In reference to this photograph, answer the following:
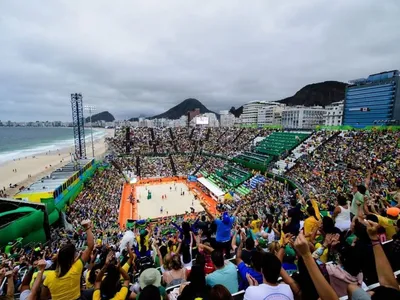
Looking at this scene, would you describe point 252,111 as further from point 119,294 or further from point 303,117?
point 119,294

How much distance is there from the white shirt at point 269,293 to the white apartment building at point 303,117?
308ft

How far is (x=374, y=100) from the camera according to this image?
59.9 meters

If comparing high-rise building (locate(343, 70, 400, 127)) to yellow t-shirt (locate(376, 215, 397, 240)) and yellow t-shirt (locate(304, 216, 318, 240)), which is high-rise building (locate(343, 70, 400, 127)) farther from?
yellow t-shirt (locate(304, 216, 318, 240))

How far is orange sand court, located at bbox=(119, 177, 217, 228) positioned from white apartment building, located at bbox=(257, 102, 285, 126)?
78193 millimetres

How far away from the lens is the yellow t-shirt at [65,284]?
279cm

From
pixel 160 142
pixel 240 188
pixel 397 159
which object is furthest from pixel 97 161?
pixel 397 159

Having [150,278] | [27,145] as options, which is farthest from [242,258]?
[27,145]

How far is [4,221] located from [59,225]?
498cm

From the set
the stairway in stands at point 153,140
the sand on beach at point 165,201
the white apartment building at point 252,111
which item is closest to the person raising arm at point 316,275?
the sand on beach at point 165,201

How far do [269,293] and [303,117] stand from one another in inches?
3755

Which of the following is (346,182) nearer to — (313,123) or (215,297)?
(215,297)

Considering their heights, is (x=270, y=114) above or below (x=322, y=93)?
below

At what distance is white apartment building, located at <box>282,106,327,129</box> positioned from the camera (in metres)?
86.4

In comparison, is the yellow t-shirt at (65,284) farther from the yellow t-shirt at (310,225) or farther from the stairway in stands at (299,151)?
the stairway in stands at (299,151)
